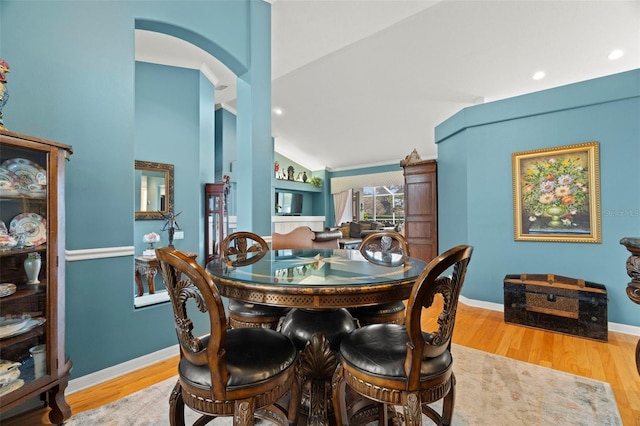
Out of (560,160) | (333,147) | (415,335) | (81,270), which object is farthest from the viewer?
(333,147)

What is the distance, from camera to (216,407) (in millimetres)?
1004

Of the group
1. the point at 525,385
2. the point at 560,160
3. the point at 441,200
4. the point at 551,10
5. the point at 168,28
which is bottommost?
the point at 525,385

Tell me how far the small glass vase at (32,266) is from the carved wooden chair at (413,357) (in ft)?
5.56

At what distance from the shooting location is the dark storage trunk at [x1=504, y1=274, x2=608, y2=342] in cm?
262

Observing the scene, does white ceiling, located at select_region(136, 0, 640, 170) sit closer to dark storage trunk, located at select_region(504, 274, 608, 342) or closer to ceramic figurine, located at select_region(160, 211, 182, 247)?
ceramic figurine, located at select_region(160, 211, 182, 247)

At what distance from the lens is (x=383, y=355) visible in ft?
3.61

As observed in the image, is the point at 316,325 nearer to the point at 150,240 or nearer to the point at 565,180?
the point at 150,240

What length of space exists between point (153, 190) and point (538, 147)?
5030mm

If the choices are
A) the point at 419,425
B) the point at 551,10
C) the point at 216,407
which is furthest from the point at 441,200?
the point at 216,407

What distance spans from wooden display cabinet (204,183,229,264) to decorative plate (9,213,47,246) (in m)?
3.14

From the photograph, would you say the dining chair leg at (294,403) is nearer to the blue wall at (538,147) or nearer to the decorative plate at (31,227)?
the decorative plate at (31,227)

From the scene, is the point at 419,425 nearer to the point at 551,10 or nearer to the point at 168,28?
the point at 168,28

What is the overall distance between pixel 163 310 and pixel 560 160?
4.26 m

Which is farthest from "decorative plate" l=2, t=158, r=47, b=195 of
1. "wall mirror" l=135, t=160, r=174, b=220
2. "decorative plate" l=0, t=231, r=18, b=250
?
"wall mirror" l=135, t=160, r=174, b=220
